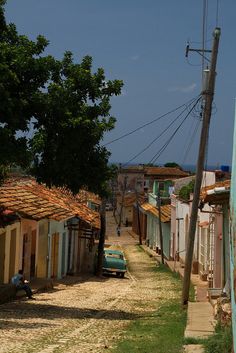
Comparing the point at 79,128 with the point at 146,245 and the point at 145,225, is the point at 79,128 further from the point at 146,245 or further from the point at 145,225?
the point at 145,225

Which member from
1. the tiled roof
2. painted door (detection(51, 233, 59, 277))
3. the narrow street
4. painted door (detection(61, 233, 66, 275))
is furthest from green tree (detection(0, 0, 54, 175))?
painted door (detection(61, 233, 66, 275))

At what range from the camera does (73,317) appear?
14.1 m

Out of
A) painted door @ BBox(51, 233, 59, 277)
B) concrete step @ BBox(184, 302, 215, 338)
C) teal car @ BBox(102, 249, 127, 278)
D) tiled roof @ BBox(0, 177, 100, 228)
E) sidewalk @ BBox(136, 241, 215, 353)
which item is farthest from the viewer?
teal car @ BBox(102, 249, 127, 278)

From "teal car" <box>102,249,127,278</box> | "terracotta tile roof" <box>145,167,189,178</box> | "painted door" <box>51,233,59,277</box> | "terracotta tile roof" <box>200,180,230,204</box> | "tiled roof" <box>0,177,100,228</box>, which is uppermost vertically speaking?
"terracotta tile roof" <box>145,167,189,178</box>

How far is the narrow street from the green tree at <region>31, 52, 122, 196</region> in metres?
3.15

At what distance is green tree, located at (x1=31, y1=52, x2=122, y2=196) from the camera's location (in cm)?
1464

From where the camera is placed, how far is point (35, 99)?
571 inches

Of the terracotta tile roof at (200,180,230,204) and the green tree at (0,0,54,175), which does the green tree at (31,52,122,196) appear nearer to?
the green tree at (0,0,54,175)

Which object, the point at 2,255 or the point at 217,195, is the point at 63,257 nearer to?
the point at 2,255

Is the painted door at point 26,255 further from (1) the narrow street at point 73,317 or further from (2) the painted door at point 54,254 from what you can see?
(2) the painted door at point 54,254

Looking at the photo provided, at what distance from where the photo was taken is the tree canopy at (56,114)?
1430cm

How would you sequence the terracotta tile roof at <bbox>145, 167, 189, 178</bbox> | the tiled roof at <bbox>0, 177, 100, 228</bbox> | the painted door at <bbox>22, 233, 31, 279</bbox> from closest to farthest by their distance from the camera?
the tiled roof at <bbox>0, 177, 100, 228</bbox> < the painted door at <bbox>22, 233, 31, 279</bbox> < the terracotta tile roof at <bbox>145, 167, 189, 178</bbox>

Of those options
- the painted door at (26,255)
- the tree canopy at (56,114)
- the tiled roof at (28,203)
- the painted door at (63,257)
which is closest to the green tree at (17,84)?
the tree canopy at (56,114)

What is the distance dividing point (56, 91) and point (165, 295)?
9.23 m
